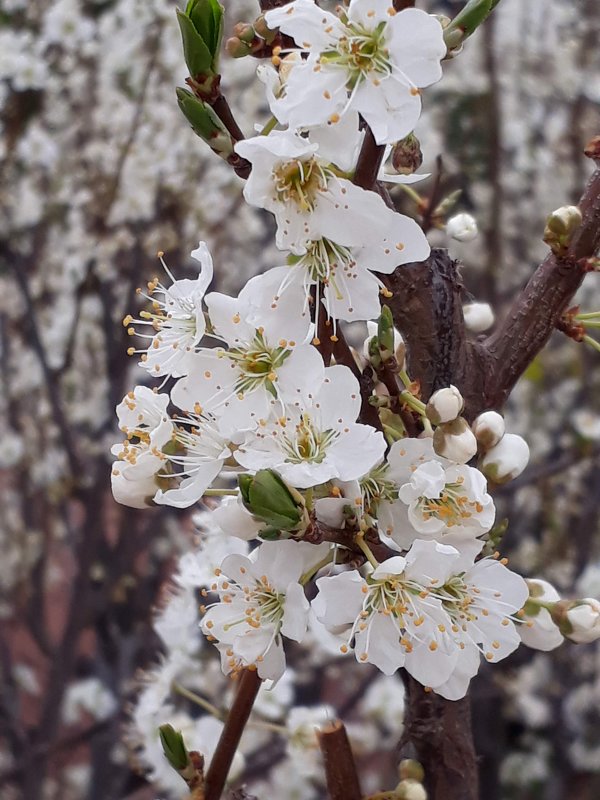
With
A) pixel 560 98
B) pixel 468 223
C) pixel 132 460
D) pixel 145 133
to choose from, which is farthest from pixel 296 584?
pixel 560 98

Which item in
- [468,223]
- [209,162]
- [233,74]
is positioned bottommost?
[209,162]

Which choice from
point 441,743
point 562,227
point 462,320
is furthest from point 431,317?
point 441,743

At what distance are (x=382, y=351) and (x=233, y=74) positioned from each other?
9.60 ft

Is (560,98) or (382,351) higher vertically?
(382,351)

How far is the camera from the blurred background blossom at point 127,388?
2576mm

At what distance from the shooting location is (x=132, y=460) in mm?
718

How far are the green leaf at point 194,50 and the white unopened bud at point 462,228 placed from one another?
1.35ft

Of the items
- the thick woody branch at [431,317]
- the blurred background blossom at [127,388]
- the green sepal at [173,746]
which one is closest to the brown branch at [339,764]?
the green sepal at [173,746]

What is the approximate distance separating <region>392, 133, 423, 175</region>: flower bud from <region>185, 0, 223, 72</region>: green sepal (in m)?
0.18

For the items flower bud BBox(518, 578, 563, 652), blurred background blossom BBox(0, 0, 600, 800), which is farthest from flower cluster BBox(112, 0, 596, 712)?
blurred background blossom BBox(0, 0, 600, 800)

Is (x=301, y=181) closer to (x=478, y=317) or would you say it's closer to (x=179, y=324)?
(x=179, y=324)

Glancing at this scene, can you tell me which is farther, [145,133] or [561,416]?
[561,416]

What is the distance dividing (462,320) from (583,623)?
308 millimetres

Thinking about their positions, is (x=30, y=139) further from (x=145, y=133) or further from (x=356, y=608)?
(x=356, y=608)
